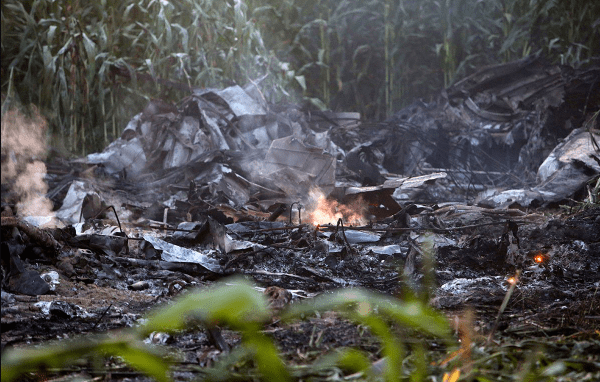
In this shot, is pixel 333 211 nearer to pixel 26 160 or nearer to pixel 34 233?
pixel 34 233

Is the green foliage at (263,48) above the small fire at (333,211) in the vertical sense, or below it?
above

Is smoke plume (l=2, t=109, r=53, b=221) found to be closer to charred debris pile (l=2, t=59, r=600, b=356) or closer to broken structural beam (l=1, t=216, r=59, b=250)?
charred debris pile (l=2, t=59, r=600, b=356)

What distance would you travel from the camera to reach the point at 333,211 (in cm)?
427

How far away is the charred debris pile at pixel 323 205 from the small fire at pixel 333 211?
15 millimetres

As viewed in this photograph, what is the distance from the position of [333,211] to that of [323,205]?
0.13 metres

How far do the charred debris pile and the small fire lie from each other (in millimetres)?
15

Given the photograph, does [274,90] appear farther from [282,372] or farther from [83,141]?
[282,372]

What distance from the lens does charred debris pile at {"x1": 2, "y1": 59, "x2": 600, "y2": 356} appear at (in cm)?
229

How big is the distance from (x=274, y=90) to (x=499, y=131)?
2.84 m

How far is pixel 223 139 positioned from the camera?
577 centimetres

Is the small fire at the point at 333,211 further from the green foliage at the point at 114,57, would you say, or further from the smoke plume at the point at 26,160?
the green foliage at the point at 114,57

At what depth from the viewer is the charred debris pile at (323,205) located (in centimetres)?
229

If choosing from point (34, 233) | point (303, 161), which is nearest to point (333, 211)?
point (303, 161)

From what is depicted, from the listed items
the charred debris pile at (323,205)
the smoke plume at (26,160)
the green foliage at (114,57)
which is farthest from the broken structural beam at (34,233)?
the green foliage at (114,57)
